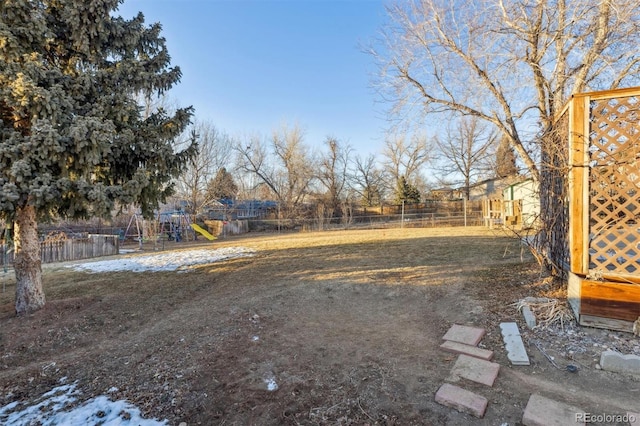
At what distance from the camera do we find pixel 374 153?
3092 cm

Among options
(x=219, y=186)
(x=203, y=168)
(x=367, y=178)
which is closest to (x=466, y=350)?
(x=203, y=168)

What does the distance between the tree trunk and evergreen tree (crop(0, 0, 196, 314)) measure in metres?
0.01

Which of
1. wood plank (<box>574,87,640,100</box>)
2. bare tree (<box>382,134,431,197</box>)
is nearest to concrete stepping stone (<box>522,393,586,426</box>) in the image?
wood plank (<box>574,87,640,100</box>)

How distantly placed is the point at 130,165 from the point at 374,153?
92.7 feet

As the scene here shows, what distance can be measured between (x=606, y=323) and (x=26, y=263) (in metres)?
6.93

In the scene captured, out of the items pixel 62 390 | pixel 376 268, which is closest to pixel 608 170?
pixel 376 268

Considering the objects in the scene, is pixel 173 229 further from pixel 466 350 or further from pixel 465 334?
pixel 466 350

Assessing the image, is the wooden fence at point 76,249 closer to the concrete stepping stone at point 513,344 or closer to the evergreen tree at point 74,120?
the evergreen tree at point 74,120

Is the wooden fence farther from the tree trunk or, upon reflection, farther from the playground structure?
the tree trunk

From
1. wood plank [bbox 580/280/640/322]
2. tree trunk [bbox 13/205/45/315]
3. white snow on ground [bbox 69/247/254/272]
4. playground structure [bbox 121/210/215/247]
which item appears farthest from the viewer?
playground structure [bbox 121/210/215/247]

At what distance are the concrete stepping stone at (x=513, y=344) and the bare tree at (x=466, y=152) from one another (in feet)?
83.3

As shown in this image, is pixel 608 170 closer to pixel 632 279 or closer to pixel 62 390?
pixel 632 279

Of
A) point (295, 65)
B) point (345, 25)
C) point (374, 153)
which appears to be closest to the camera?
point (345, 25)

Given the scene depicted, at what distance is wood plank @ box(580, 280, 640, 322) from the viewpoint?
2.91 metres
